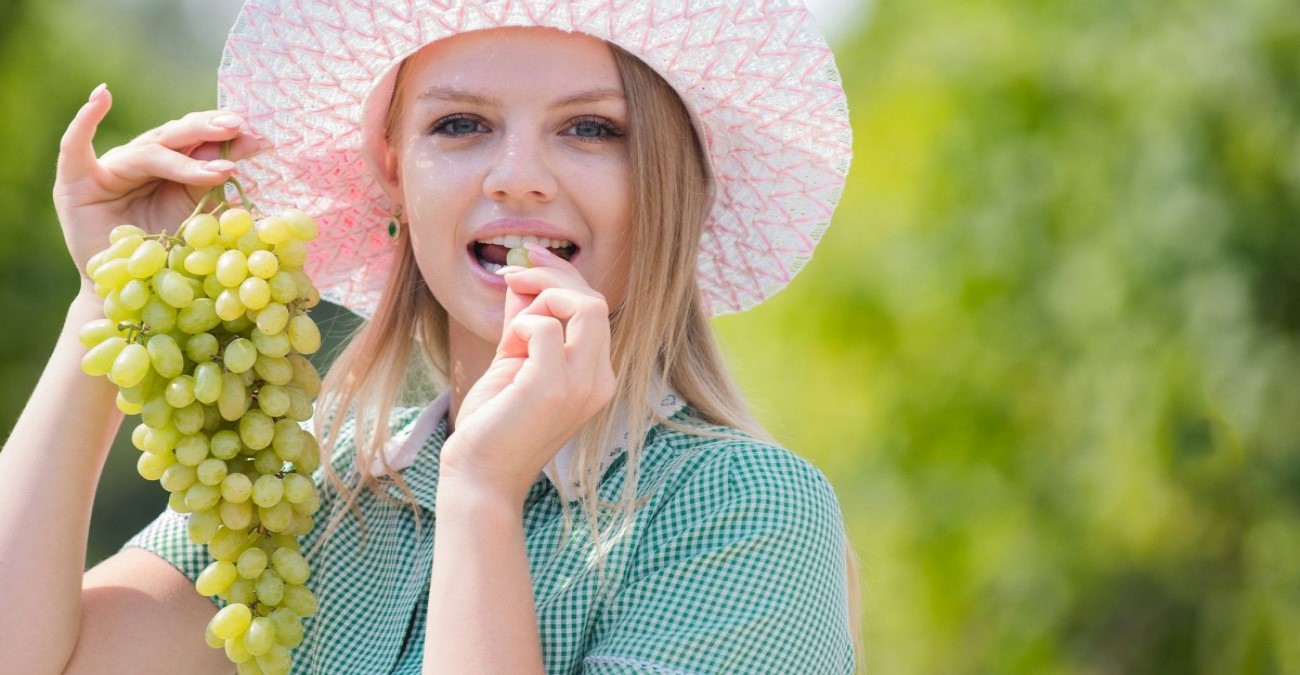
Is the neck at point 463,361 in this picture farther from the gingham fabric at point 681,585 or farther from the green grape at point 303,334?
the green grape at point 303,334

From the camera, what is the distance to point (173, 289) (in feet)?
5.88

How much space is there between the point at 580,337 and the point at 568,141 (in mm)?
395

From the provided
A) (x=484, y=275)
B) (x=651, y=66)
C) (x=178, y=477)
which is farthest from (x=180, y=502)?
(x=651, y=66)

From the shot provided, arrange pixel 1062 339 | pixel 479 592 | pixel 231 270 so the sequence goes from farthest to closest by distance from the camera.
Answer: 1. pixel 1062 339
2. pixel 231 270
3. pixel 479 592

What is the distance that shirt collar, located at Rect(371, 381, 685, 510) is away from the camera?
2049 millimetres

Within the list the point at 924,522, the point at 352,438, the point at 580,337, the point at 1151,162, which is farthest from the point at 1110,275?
the point at 580,337

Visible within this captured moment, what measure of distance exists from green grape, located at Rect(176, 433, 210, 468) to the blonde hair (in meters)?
0.41

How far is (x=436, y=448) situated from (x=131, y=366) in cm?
59

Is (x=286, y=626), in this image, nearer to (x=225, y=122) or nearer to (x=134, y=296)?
(x=134, y=296)

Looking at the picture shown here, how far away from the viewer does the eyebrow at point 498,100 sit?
204cm

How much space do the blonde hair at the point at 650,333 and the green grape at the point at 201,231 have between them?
0.45 meters

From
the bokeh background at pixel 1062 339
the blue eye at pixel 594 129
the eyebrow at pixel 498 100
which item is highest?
the eyebrow at pixel 498 100

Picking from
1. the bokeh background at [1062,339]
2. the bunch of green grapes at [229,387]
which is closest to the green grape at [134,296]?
the bunch of green grapes at [229,387]

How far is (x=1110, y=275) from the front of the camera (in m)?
5.96
